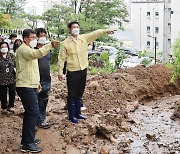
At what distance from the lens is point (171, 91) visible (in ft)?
37.9

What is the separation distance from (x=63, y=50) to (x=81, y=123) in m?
1.30

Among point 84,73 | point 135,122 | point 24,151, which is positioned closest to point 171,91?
point 135,122

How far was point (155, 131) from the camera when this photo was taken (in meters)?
7.36

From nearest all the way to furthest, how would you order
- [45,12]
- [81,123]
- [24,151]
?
[24,151]
[81,123]
[45,12]

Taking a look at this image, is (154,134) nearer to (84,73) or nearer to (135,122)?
(135,122)

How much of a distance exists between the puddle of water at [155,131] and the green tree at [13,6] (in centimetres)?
2135

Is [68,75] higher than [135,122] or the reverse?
higher

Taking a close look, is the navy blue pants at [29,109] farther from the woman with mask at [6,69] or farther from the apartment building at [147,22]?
the apartment building at [147,22]

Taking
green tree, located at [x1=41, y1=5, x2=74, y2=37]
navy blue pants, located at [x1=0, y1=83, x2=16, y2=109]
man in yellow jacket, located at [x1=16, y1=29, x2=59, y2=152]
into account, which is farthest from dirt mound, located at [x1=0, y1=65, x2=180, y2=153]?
green tree, located at [x1=41, y1=5, x2=74, y2=37]

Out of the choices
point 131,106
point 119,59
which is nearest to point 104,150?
point 131,106

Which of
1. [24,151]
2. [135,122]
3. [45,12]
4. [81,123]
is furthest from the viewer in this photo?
[45,12]

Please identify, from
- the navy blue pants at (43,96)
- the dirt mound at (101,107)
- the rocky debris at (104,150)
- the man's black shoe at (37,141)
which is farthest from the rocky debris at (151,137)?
the man's black shoe at (37,141)

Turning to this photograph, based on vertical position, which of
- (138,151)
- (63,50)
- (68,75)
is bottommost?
(138,151)

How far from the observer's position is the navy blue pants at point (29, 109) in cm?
521
